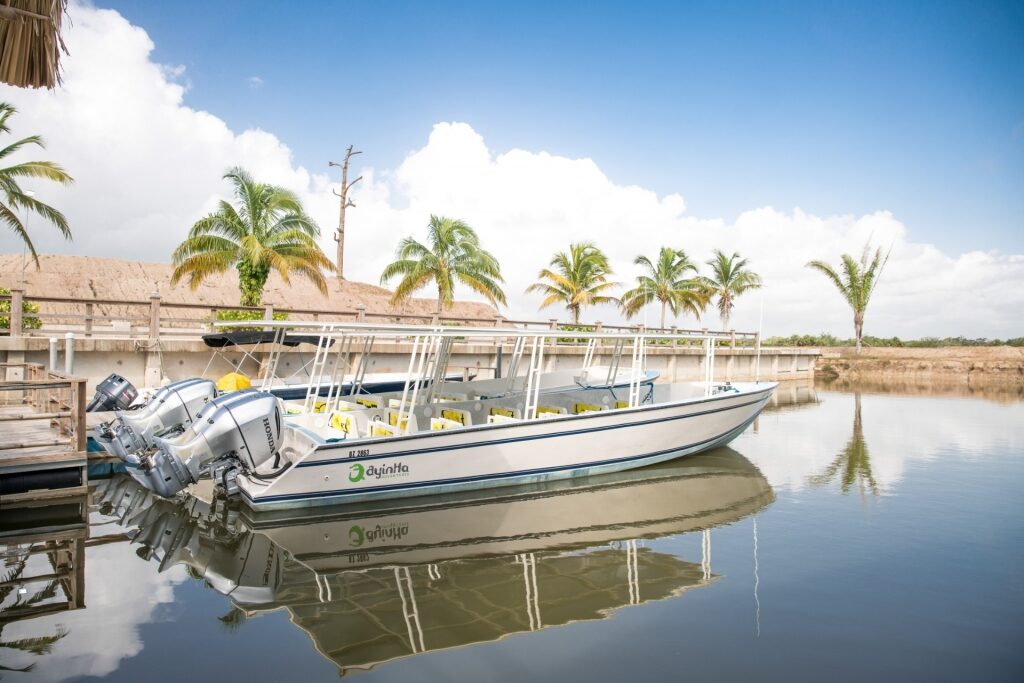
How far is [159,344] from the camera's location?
46.8 ft

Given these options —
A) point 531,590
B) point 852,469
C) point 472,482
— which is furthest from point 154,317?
point 852,469

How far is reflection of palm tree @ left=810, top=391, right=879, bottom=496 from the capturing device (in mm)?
Result: 10617

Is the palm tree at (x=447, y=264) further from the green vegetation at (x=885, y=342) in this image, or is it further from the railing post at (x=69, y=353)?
the green vegetation at (x=885, y=342)

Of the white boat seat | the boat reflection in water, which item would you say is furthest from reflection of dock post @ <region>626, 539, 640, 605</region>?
the white boat seat

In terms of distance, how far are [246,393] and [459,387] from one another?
20.0 ft

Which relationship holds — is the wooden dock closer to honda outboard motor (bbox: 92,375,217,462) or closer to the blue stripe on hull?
honda outboard motor (bbox: 92,375,217,462)

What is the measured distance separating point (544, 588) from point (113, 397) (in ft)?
30.3

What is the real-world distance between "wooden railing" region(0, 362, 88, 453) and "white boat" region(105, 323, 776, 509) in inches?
55.3

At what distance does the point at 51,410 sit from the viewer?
440 inches

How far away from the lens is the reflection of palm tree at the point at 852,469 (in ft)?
34.8

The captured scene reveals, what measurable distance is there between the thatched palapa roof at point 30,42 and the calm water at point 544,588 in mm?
4988

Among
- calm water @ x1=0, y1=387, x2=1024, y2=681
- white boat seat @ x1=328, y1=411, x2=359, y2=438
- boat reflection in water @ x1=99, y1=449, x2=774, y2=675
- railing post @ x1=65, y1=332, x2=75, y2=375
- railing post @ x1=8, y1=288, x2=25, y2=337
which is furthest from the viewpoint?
railing post @ x1=8, y1=288, x2=25, y2=337

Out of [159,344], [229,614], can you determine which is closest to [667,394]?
[229,614]

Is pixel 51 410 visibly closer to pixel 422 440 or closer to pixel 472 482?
pixel 422 440
